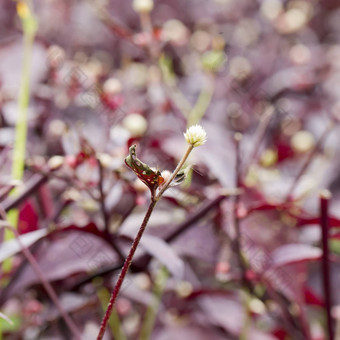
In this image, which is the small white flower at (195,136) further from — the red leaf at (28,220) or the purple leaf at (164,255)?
the red leaf at (28,220)

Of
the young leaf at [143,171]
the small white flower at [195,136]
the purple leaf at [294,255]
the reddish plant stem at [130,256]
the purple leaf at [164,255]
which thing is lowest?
the purple leaf at [294,255]

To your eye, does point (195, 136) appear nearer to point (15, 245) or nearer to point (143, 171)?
point (143, 171)

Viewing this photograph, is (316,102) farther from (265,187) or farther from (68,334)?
(68,334)

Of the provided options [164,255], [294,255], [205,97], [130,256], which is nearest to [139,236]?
[130,256]

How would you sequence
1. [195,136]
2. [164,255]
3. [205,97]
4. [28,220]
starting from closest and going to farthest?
[195,136]
[164,255]
[28,220]
[205,97]

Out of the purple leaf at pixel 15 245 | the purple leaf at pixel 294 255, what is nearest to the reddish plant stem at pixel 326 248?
the purple leaf at pixel 294 255

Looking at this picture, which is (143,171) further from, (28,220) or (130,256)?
(28,220)

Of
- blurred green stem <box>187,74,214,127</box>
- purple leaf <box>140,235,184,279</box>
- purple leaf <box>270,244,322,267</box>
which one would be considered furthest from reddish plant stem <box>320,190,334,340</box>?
blurred green stem <box>187,74,214,127</box>

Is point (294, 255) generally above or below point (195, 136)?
below

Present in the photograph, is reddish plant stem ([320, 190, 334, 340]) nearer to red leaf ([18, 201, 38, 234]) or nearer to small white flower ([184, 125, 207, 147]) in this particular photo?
small white flower ([184, 125, 207, 147])

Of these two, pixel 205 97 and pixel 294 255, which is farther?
pixel 205 97

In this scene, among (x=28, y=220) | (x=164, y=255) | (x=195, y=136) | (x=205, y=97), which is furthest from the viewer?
(x=205, y=97)

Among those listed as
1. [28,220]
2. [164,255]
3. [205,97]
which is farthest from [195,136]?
[205,97]
